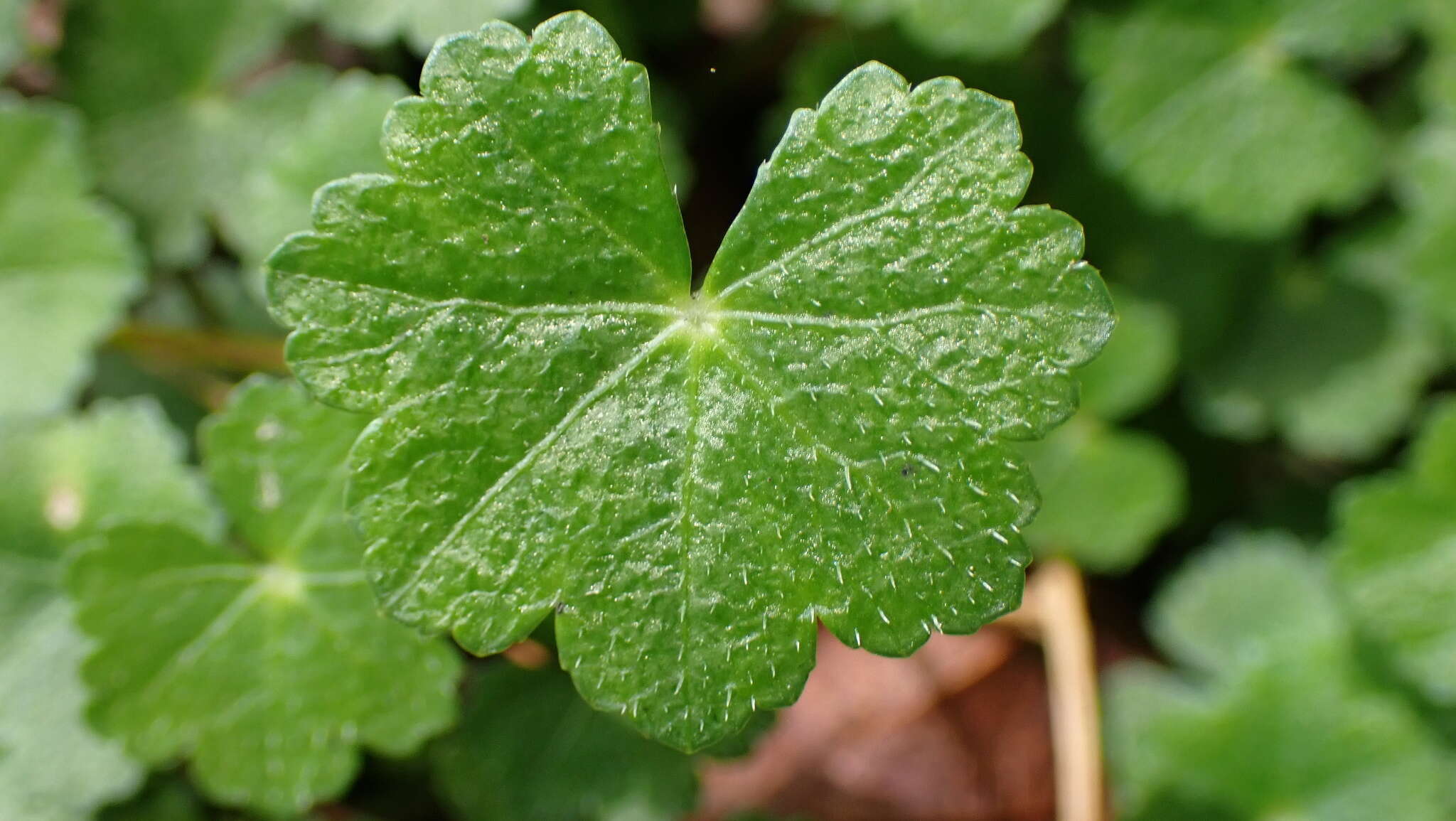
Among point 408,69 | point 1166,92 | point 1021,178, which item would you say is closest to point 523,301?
point 1021,178

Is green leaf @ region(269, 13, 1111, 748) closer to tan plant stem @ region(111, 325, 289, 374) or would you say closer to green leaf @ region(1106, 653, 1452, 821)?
tan plant stem @ region(111, 325, 289, 374)

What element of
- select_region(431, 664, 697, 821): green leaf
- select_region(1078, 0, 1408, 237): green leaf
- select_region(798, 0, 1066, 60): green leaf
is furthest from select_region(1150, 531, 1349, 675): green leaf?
select_region(431, 664, 697, 821): green leaf

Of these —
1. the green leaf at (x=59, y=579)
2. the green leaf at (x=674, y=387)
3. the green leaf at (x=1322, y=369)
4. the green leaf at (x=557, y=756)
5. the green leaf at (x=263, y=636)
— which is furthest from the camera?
the green leaf at (x=1322, y=369)

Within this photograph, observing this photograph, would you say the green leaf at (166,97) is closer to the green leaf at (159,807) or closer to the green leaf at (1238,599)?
the green leaf at (159,807)

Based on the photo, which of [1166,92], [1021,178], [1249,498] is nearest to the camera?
[1021,178]

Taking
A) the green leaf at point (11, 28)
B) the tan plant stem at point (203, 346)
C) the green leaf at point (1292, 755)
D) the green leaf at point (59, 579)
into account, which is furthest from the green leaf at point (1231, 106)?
the green leaf at point (11, 28)

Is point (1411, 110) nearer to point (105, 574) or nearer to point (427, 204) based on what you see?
point (427, 204)
